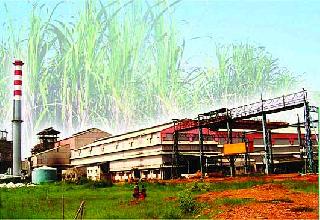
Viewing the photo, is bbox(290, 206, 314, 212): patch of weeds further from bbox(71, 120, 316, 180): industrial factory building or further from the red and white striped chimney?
the red and white striped chimney

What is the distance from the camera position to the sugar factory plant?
53.2 meters

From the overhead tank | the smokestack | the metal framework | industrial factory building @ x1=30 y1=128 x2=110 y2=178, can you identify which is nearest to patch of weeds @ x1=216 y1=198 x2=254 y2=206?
the metal framework

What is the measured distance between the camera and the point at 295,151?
81.9 meters

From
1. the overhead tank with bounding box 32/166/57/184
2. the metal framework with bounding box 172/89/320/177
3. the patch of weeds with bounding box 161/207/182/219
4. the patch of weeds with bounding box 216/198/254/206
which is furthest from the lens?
the overhead tank with bounding box 32/166/57/184

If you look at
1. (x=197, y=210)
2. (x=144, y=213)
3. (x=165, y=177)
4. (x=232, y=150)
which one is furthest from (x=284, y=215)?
(x=165, y=177)

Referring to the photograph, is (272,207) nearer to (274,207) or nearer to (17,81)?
(274,207)

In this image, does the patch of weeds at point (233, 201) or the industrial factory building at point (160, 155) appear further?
the industrial factory building at point (160, 155)

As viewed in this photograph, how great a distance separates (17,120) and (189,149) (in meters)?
30.9

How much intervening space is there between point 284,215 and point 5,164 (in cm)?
8479

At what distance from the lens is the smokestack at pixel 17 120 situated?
251 ft

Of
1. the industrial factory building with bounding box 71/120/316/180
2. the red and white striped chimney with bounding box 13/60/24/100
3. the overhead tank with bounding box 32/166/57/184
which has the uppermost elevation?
the red and white striped chimney with bounding box 13/60/24/100

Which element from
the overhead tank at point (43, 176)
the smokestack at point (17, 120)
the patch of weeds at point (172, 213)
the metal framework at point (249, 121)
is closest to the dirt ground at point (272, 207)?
the patch of weeds at point (172, 213)

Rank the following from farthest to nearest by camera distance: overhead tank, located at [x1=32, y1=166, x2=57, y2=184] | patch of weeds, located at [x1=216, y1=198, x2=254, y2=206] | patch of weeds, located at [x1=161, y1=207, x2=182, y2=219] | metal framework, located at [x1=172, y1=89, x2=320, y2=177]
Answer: overhead tank, located at [x1=32, y1=166, x2=57, y2=184], metal framework, located at [x1=172, y1=89, x2=320, y2=177], patch of weeds, located at [x1=216, y1=198, x2=254, y2=206], patch of weeds, located at [x1=161, y1=207, x2=182, y2=219]

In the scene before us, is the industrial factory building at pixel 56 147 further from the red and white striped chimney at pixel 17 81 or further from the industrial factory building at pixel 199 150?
the red and white striped chimney at pixel 17 81
